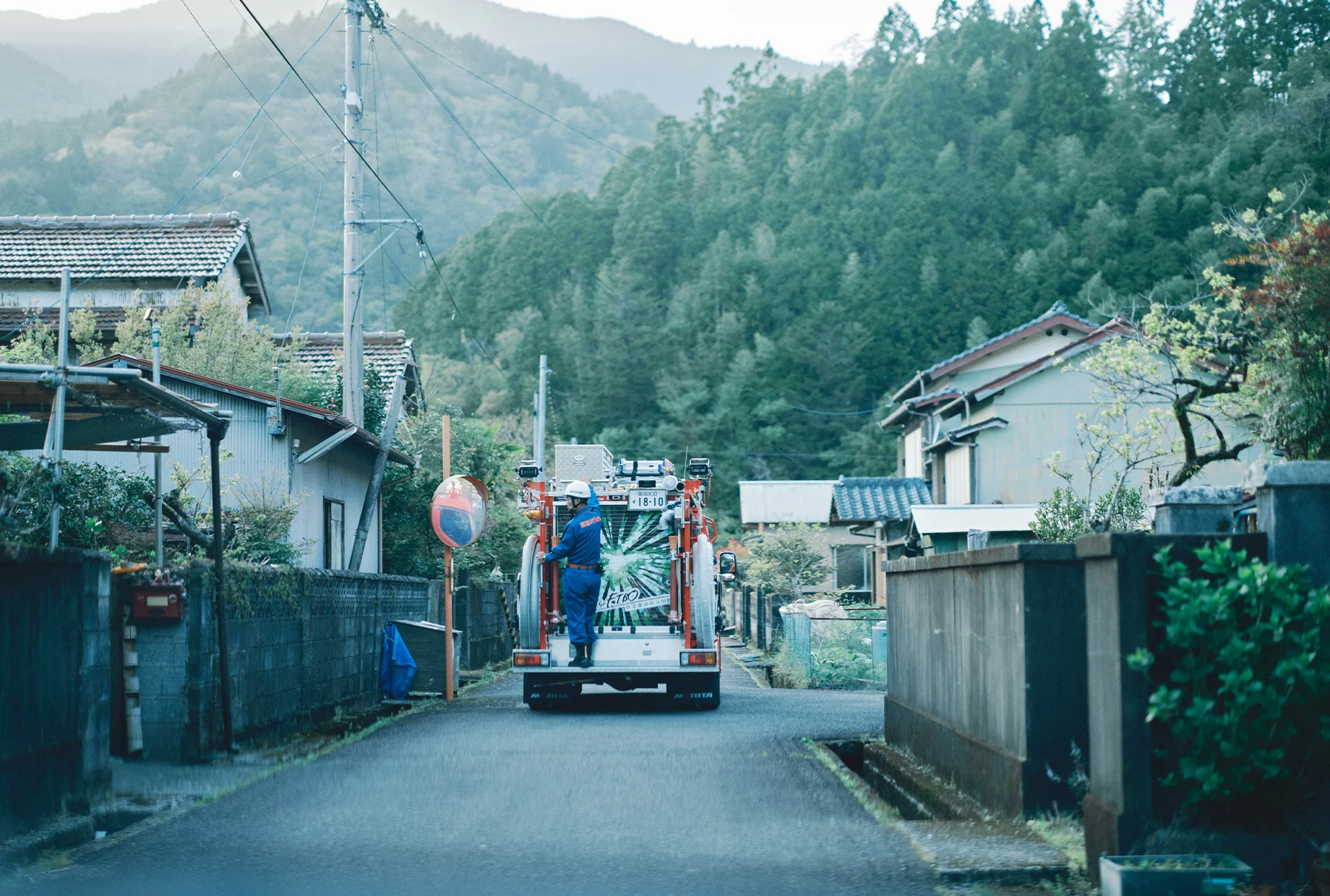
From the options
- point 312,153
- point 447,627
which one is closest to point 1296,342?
point 447,627

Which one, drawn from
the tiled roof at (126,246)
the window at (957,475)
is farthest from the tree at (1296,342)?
the tiled roof at (126,246)

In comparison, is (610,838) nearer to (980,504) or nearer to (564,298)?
(980,504)

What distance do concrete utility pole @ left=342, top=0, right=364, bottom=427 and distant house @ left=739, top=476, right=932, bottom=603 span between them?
20665 millimetres

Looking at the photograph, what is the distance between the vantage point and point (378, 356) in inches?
1220

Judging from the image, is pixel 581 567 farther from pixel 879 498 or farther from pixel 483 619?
pixel 879 498

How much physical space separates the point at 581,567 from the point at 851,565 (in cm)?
3291

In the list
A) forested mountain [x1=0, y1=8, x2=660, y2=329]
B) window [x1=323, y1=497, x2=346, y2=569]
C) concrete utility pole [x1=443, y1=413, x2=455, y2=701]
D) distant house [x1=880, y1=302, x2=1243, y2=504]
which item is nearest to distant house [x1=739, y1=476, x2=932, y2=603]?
distant house [x1=880, y1=302, x2=1243, y2=504]

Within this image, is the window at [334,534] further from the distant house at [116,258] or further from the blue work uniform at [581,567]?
the blue work uniform at [581,567]

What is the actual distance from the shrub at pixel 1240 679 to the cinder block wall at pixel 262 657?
734cm

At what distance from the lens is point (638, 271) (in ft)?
258

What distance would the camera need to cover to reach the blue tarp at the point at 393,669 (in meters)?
16.9

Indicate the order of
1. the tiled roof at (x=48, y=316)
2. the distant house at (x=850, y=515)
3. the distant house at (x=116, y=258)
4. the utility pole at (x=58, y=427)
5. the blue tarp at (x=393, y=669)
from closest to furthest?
the utility pole at (x=58, y=427), the blue tarp at (x=393, y=669), the tiled roof at (x=48, y=316), the distant house at (x=116, y=258), the distant house at (x=850, y=515)

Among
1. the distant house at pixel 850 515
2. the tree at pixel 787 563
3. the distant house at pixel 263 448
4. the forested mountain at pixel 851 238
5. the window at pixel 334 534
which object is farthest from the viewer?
the forested mountain at pixel 851 238

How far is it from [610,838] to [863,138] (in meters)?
72.3
